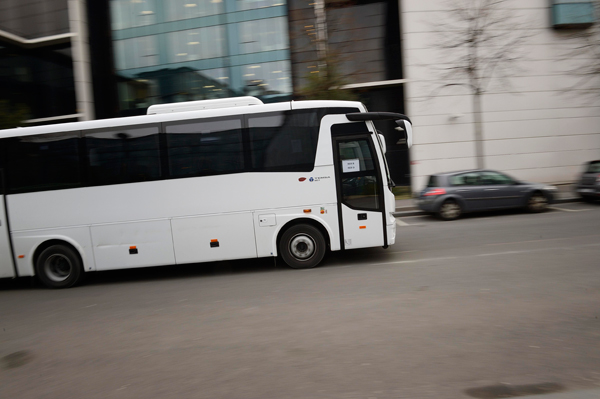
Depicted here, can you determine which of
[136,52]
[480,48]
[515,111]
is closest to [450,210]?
[480,48]

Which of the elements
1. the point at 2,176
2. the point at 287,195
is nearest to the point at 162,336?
the point at 287,195

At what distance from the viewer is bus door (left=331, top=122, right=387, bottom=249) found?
8188mm

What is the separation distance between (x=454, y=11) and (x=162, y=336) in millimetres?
19837

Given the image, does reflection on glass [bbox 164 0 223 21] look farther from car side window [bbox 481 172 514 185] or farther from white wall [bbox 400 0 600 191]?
car side window [bbox 481 172 514 185]

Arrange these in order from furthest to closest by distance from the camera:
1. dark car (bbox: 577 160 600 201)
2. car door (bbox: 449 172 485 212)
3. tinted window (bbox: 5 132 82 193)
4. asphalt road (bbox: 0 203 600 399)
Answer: dark car (bbox: 577 160 600 201)
car door (bbox: 449 172 485 212)
tinted window (bbox: 5 132 82 193)
asphalt road (bbox: 0 203 600 399)

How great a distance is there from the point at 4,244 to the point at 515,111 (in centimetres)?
2118

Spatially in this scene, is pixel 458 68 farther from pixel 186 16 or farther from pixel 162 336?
pixel 162 336

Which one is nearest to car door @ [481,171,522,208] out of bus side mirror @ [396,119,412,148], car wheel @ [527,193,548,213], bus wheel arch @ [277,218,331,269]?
car wheel @ [527,193,548,213]

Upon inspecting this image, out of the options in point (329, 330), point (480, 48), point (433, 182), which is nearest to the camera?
point (329, 330)

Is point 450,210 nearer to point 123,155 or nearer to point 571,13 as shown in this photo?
point 123,155

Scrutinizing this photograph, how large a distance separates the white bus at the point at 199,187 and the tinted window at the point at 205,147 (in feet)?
0.06

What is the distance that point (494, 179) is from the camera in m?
13.5

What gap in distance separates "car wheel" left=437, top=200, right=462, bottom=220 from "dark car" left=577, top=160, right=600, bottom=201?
4.64 meters

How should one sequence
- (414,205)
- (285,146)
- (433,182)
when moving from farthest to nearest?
(414,205), (433,182), (285,146)
